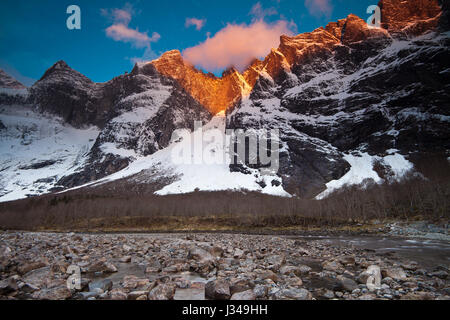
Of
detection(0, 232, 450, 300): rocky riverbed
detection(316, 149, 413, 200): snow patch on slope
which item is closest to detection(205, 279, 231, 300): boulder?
detection(0, 232, 450, 300): rocky riverbed

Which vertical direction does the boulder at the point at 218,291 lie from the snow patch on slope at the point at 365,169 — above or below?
below

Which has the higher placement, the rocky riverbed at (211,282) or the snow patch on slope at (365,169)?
the snow patch on slope at (365,169)

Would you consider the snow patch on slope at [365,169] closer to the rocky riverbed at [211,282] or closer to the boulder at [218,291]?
the rocky riverbed at [211,282]

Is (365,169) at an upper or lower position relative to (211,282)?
upper

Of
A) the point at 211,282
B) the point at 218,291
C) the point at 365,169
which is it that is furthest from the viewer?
the point at 365,169

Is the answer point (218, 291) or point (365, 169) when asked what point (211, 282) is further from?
point (365, 169)

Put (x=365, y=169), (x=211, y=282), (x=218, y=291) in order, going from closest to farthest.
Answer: (x=218, y=291), (x=211, y=282), (x=365, y=169)

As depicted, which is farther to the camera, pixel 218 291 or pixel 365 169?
pixel 365 169

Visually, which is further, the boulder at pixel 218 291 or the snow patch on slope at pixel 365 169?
the snow patch on slope at pixel 365 169

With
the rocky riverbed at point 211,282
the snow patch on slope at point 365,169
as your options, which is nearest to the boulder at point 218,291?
the rocky riverbed at point 211,282

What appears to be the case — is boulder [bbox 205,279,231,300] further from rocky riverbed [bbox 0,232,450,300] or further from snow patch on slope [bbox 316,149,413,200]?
snow patch on slope [bbox 316,149,413,200]

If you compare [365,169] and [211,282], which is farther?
[365,169]

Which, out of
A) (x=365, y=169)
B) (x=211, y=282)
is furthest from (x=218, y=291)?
(x=365, y=169)
